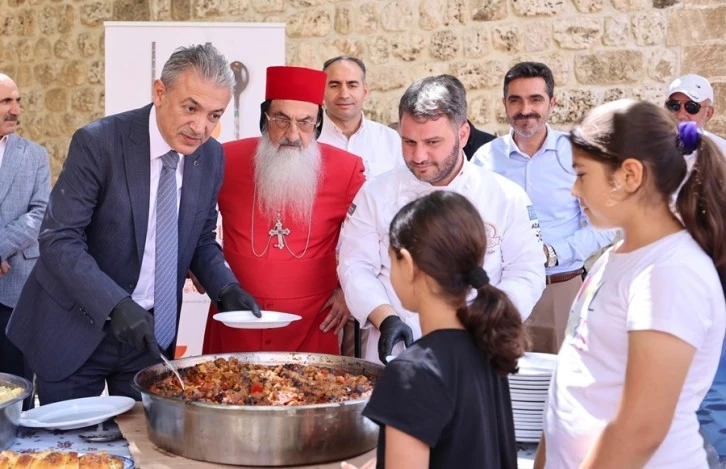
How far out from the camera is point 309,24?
24.1ft

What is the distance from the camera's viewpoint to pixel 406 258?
172 cm

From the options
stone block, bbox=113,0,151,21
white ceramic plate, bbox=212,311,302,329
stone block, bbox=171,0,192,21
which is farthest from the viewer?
stone block, bbox=113,0,151,21

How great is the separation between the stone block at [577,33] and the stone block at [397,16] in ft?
3.73

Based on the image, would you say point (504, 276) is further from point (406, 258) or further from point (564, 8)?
point (564, 8)

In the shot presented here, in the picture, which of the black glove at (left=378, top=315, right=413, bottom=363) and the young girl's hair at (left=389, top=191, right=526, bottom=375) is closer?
the young girl's hair at (left=389, top=191, right=526, bottom=375)

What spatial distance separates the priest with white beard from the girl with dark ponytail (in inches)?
66.7

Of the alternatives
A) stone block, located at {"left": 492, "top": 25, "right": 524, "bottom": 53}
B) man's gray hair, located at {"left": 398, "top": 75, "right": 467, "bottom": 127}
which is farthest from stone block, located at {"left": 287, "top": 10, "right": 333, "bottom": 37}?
man's gray hair, located at {"left": 398, "top": 75, "right": 467, "bottom": 127}

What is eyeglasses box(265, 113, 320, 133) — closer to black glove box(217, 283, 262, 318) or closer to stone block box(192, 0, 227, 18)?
black glove box(217, 283, 262, 318)

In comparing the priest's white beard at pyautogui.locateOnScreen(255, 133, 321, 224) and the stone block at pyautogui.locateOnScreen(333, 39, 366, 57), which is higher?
the stone block at pyautogui.locateOnScreen(333, 39, 366, 57)

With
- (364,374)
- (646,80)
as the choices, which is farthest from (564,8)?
(364,374)

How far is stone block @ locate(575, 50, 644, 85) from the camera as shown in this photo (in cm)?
655

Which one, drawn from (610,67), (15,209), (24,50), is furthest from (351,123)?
(24,50)

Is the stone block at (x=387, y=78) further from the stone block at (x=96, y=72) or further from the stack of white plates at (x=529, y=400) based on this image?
the stack of white plates at (x=529, y=400)

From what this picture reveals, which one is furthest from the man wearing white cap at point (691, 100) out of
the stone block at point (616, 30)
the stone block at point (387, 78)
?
the stone block at point (387, 78)
